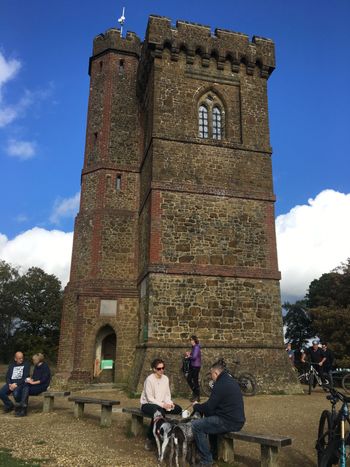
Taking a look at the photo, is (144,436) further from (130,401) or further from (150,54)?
(150,54)

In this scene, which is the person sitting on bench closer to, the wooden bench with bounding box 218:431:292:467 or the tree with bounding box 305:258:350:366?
the wooden bench with bounding box 218:431:292:467

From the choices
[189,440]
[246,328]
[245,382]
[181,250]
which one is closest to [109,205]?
[181,250]

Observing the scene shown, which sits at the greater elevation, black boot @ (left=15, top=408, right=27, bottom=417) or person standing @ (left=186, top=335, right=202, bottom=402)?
person standing @ (left=186, top=335, right=202, bottom=402)

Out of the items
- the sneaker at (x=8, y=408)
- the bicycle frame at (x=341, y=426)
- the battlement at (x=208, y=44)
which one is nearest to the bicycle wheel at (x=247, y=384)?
the sneaker at (x=8, y=408)

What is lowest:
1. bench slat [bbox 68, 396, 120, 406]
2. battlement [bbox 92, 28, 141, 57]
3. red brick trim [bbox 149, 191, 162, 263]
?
bench slat [bbox 68, 396, 120, 406]

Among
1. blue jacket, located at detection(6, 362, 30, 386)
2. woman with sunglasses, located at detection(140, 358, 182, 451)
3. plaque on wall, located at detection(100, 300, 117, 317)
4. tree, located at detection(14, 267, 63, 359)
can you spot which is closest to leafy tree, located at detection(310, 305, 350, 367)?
plaque on wall, located at detection(100, 300, 117, 317)

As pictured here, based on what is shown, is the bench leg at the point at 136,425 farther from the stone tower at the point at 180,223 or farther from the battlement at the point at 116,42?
the battlement at the point at 116,42

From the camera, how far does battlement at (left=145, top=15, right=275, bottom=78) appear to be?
1769cm

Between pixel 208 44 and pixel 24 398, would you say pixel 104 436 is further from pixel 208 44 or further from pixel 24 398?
pixel 208 44

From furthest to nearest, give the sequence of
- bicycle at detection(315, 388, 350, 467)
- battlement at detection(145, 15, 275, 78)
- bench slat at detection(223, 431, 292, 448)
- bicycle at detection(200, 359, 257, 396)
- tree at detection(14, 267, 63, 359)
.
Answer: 1. tree at detection(14, 267, 63, 359)
2. battlement at detection(145, 15, 275, 78)
3. bicycle at detection(200, 359, 257, 396)
4. bench slat at detection(223, 431, 292, 448)
5. bicycle at detection(315, 388, 350, 467)

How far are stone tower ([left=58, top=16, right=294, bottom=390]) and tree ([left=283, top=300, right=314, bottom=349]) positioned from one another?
1192 inches

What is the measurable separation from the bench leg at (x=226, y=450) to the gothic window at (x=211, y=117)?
1356 centimetres

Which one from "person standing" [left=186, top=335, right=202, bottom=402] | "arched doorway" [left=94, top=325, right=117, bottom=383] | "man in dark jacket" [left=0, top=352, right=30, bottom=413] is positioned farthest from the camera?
"arched doorway" [left=94, top=325, right=117, bottom=383]

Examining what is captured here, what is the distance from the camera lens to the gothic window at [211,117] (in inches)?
707
